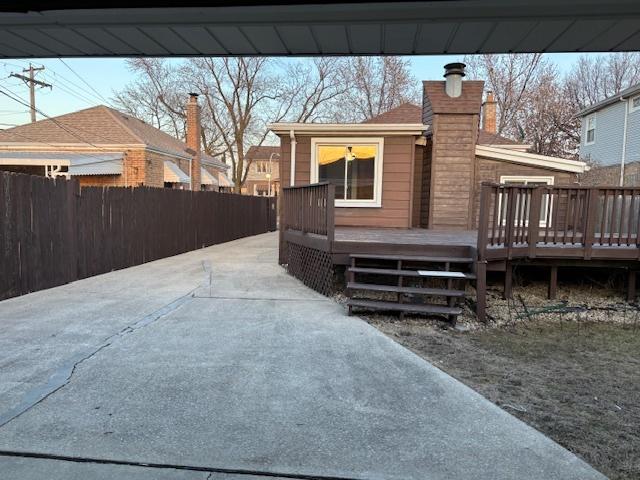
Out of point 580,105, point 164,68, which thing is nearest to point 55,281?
point 164,68

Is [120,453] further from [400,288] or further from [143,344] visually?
[400,288]

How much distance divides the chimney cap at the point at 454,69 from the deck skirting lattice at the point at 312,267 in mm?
5356

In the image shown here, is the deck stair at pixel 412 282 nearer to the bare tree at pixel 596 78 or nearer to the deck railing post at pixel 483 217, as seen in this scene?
the deck railing post at pixel 483 217

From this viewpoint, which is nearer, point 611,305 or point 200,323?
point 200,323

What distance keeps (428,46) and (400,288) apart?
14.2ft

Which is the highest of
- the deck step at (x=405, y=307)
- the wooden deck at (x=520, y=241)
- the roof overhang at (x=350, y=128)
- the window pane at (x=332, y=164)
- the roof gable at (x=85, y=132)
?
the roof gable at (x=85, y=132)

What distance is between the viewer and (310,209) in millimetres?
7688

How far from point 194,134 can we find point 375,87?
14079 mm

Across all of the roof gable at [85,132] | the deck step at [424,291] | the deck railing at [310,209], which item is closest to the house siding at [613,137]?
the deck railing at [310,209]

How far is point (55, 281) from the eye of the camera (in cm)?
736

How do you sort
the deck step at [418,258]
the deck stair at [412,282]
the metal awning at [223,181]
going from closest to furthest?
the deck stair at [412,282]
the deck step at [418,258]
the metal awning at [223,181]

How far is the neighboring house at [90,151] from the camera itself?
1661 centimetres

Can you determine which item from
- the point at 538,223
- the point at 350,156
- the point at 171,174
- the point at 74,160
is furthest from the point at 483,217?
the point at 171,174

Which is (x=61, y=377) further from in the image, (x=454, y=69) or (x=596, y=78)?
Result: (x=596, y=78)
